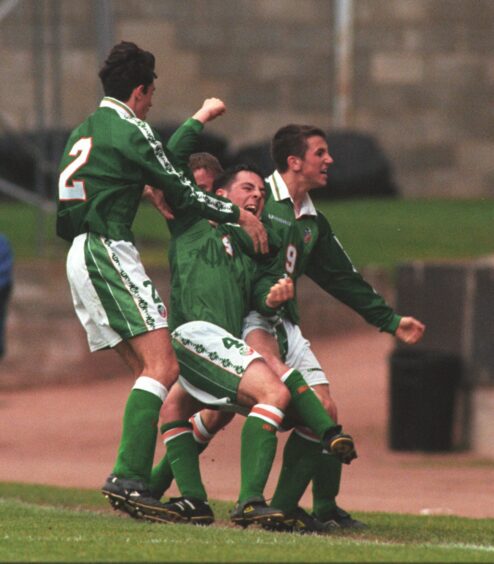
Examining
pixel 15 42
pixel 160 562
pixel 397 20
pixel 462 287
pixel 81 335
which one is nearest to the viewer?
pixel 160 562

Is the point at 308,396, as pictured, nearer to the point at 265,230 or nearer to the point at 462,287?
the point at 265,230

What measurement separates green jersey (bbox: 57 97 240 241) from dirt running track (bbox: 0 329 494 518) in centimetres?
385

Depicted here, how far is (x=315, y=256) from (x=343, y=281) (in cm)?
22

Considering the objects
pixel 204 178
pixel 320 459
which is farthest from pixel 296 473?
pixel 204 178

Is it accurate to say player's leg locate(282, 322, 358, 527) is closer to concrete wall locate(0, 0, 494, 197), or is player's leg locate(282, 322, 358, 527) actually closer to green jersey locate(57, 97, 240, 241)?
green jersey locate(57, 97, 240, 241)

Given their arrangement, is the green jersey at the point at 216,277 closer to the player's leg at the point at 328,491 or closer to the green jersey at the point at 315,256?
the green jersey at the point at 315,256

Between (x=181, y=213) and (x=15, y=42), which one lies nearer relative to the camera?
(x=181, y=213)

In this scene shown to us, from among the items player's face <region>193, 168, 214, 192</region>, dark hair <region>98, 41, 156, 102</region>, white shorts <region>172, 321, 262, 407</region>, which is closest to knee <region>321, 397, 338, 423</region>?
white shorts <region>172, 321, 262, 407</region>

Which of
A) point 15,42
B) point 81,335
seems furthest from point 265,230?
point 15,42

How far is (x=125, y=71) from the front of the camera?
8.97 meters

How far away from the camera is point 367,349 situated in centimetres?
2061

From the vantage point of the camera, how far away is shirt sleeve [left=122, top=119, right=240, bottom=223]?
8.78m

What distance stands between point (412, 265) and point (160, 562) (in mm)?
10559

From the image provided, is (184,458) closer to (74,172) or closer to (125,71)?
(74,172)
